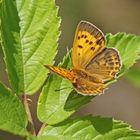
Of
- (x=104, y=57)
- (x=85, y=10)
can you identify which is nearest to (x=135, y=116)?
(x=85, y=10)

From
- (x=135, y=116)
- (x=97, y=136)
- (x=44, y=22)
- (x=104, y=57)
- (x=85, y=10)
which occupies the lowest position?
(x=135, y=116)

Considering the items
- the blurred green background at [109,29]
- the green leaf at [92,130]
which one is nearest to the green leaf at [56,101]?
the green leaf at [92,130]

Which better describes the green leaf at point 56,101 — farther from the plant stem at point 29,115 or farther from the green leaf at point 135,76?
the green leaf at point 135,76

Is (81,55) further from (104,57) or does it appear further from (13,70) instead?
(13,70)

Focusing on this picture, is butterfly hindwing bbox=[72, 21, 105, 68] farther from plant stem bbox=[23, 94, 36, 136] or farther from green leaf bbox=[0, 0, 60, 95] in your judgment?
plant stem bbox=[23, 94, 36, 136]

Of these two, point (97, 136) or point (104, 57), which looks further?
point (104, 57)

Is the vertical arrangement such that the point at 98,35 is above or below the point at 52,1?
below
